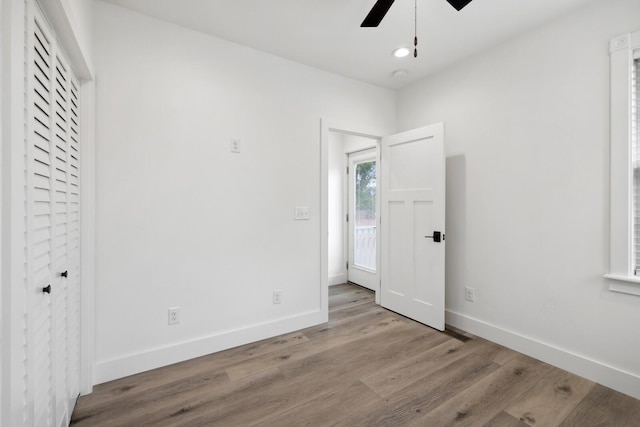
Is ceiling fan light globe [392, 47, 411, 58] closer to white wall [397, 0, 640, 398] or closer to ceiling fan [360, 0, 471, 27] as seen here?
white wall [397, 0, 640, 398]

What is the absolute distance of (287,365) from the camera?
219 centimetres

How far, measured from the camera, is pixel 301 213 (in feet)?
9.22

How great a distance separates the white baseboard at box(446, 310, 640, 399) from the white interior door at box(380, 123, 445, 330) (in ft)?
1.02

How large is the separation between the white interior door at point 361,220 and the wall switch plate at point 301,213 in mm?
1550

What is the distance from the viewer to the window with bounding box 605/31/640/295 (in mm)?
1833

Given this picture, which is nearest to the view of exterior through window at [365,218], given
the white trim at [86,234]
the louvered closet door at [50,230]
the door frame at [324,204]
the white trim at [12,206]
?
the door frame at [324,204]

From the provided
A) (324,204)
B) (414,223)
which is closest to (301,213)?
(324,204)

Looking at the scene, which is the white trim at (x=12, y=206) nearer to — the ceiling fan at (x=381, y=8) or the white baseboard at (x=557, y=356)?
the ceiling fan at (x=381, y=8)

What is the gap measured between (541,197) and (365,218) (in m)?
2.29

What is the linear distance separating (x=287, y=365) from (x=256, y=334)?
493 millimetres

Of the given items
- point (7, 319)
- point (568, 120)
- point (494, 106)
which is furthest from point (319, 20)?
point (7, 319)

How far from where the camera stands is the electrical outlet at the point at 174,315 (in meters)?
2.20

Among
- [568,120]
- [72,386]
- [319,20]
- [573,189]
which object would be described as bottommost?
[72,386]

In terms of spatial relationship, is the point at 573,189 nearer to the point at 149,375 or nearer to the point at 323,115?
the point at 323,115
